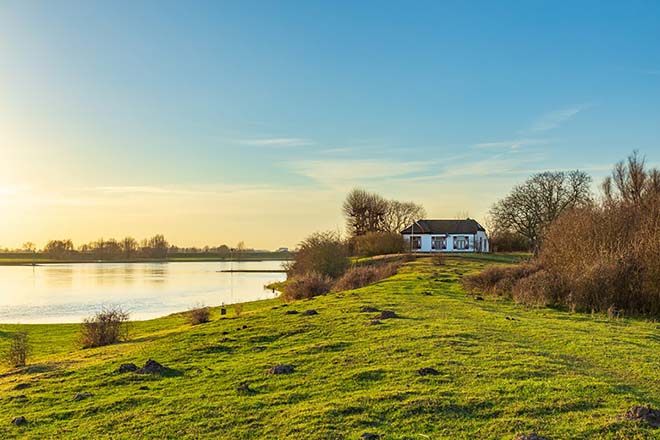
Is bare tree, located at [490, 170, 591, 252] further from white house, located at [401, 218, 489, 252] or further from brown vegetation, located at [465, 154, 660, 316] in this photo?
brown vegetation, located at [465, 154, 660, 316]

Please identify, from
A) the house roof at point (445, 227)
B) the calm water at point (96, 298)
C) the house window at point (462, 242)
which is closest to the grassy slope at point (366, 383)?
the calm water at point (96, 298)

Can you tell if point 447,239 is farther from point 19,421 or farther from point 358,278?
point 19,421

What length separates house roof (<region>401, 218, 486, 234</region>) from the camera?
79938 mm

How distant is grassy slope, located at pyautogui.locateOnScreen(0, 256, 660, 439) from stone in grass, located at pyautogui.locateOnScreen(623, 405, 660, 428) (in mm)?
203

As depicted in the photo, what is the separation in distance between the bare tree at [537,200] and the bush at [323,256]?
34.8 meters

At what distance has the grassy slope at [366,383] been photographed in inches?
308

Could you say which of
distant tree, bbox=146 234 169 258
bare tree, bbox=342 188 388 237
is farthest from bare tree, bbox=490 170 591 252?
distant tree, bbox=146 234 169 258

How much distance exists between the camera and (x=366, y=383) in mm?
10000

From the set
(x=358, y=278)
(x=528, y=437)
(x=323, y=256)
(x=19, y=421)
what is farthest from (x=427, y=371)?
(x=323, y=256)

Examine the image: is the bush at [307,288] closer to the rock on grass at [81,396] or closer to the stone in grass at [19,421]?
the rock on grass at [81,396]

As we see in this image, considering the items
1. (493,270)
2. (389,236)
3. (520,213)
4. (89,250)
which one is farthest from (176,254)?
(493,270)

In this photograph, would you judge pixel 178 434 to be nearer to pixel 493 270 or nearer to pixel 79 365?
pixel 79 365

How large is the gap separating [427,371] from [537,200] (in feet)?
219

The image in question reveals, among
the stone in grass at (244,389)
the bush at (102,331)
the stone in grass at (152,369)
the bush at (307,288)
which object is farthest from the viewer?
the bush at (307,288)
